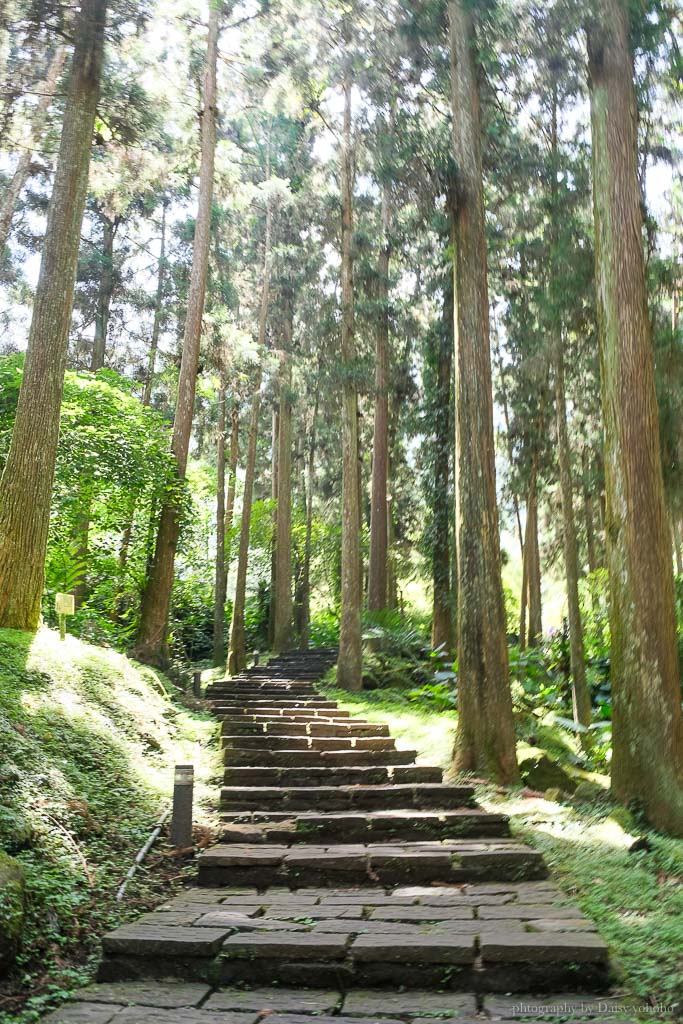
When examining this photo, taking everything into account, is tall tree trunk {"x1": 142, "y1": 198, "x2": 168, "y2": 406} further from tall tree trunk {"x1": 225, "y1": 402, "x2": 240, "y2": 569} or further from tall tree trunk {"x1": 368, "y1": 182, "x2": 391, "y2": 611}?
tall tree trunk {"x1": 368, "y1": 182, "x2": 391, "y2": 611}

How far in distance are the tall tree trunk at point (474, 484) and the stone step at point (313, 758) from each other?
91cm

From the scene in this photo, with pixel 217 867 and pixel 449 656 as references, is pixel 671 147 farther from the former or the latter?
pixel 217 867

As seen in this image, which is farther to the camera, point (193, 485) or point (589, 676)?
point (193, 485)

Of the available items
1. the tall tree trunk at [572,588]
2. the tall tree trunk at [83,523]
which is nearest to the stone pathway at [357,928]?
the tall tree trunk at [572,588]

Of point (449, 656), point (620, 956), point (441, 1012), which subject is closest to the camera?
point (441, 1012)

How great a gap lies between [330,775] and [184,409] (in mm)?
9074

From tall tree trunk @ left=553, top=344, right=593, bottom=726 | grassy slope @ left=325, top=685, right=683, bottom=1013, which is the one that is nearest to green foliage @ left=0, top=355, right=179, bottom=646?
grassy slope @ left=325, top=685, right=683, bottom=1013

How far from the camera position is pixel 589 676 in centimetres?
1630

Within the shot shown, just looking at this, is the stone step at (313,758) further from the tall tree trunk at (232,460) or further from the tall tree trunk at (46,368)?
the tall tree trunk at (232,460)

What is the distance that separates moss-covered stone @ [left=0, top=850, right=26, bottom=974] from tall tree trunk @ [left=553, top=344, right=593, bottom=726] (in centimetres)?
1115

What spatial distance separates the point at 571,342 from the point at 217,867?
13.3m

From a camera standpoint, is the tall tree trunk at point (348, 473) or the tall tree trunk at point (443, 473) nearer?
the tall tree trunk at point (348, 473)

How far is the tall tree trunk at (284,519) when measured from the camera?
24.7m

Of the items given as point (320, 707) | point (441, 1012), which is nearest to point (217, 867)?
point (441, 1012)
